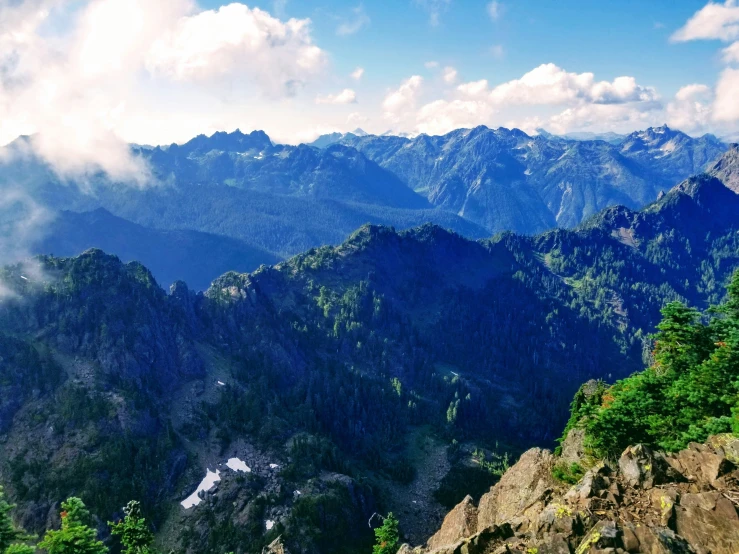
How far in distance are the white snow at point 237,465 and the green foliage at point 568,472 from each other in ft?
300

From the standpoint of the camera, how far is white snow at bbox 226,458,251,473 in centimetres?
12825

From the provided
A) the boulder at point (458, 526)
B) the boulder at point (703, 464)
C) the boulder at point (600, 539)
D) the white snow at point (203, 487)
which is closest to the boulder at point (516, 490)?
the boulder at point (458, 526)

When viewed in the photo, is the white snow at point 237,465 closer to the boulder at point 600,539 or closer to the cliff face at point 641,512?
the cliff face at point 641,512

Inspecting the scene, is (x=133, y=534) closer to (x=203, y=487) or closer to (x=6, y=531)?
(x=6, y=531)

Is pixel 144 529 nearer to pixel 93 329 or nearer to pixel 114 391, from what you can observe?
pixel 114 391

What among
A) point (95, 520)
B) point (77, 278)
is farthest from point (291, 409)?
point (77, 278)

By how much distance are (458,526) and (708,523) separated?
47508 millimetres

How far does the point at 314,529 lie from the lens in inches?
4289

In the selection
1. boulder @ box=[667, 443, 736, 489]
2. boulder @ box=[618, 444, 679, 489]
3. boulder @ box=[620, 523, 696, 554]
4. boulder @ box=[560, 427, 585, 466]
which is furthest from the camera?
boulder @ box=[560, 427, 585, 466]

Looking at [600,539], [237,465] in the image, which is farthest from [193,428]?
[600,539]

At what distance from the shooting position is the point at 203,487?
4798 inches

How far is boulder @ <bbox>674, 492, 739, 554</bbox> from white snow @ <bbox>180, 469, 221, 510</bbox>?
4479 inches

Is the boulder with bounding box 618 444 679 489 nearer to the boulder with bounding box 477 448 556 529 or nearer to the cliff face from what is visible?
the cliff face

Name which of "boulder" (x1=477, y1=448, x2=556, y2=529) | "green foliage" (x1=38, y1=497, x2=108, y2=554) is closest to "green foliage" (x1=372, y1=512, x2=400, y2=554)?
"boulder" (x1=477, y1=448, x2=556, y2=529)
